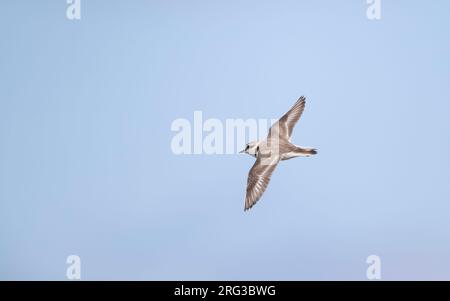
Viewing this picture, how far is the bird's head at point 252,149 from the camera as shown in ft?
32.2

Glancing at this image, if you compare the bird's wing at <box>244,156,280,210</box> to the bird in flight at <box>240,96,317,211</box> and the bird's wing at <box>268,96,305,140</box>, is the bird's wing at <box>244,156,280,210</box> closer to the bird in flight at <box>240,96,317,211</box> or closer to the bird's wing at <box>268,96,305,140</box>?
the bird in flight at <box>240,96,317,211</box>

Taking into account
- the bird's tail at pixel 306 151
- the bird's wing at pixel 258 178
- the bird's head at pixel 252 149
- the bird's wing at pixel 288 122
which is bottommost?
the bird's wing at pixel 258 178

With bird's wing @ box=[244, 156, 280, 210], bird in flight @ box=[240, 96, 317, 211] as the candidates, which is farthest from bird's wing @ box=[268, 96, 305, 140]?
bird's wing @ box=[244, 156, 280, 210]

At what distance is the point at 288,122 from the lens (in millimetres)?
9945

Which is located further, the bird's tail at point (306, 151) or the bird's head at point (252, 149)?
the bird's head at point (252, 149)

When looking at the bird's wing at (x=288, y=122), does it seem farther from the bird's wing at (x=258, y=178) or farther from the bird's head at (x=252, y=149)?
the bird's wing at (x=258, y=178)

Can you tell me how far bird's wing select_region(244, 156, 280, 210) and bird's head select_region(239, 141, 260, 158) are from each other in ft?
0.51

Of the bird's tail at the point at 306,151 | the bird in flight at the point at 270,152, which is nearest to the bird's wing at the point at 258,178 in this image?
the bird in flight at the point at 270,152

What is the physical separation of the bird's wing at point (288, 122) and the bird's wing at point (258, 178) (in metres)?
0.44

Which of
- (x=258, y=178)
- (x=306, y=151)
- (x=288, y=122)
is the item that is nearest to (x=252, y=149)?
(x=258, y=178)

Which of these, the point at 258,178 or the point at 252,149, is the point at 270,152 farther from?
the point at 258,178

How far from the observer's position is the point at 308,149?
31.0 ft

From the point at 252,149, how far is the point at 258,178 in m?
0.56
